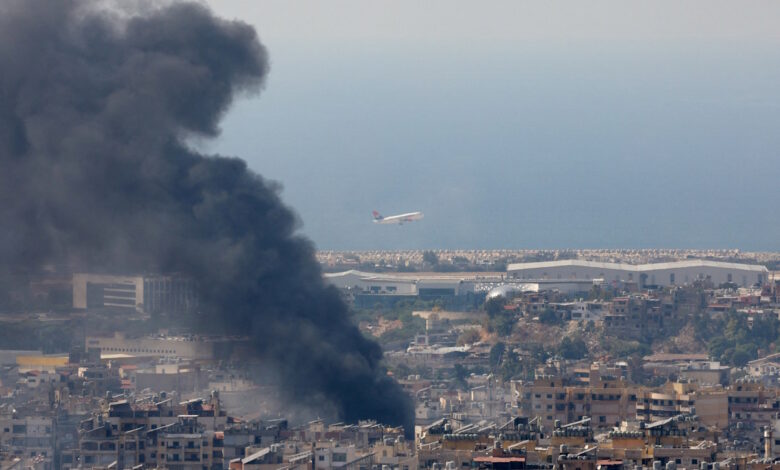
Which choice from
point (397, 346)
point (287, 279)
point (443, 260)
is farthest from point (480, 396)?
point (443, 260)

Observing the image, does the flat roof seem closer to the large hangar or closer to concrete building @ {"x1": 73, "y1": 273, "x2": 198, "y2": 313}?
the large hangar

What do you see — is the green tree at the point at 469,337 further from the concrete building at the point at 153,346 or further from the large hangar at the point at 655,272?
the large hangar at the point at 655,272

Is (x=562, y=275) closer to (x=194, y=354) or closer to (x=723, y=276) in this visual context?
(x=723, y=276)

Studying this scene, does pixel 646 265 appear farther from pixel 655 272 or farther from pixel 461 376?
pixel 461 376


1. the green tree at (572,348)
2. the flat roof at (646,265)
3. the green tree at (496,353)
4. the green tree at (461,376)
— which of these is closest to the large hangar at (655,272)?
Answer: the flat roof at (646,265)

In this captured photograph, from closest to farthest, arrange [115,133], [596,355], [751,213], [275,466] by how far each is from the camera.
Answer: [275,466] < [115,133] < [596,355] < [751,213]

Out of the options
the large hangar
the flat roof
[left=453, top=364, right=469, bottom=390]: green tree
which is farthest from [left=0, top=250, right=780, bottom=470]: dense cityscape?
the flat roof
